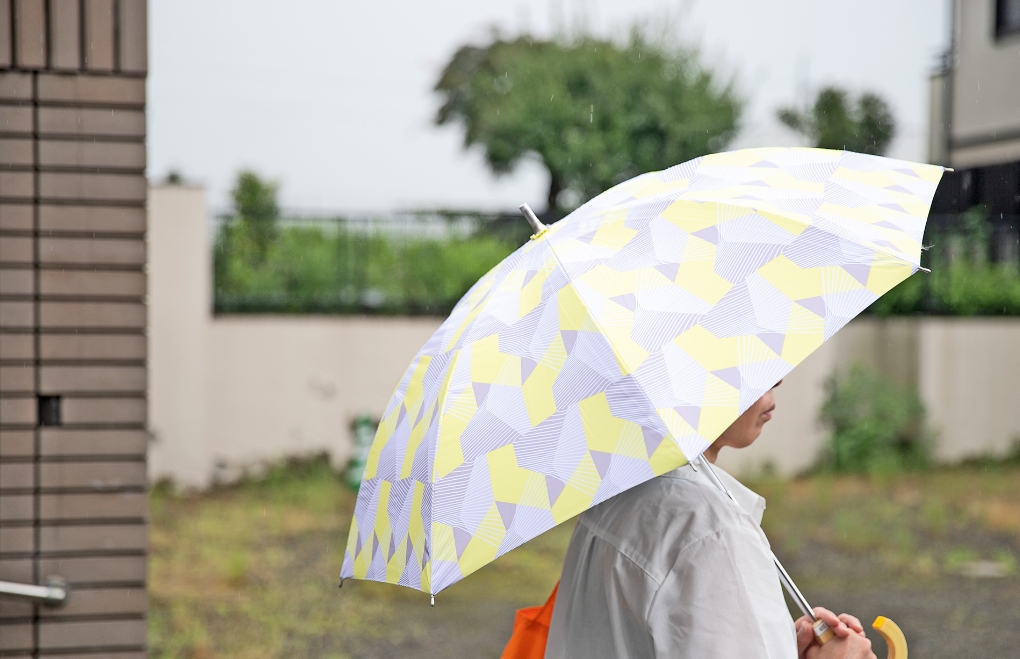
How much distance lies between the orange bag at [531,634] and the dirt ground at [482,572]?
12.8 feet

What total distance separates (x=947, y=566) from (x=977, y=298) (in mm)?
3998

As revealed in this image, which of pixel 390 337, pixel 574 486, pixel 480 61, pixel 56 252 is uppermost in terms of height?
pixel 480 61

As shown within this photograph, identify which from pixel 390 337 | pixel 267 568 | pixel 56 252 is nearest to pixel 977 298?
pixel 390 337

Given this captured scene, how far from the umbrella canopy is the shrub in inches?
323

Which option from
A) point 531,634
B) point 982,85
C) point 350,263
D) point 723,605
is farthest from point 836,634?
point 982,85

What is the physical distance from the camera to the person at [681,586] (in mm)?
1255

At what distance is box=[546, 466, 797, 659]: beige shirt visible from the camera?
1.25 meters

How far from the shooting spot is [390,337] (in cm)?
913

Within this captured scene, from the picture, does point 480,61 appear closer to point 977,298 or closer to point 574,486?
point 977,298

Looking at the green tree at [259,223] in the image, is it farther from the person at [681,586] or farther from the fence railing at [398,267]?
the person at [681,586]

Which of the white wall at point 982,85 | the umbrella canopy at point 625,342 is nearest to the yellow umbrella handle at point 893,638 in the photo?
the umbrella canopy at point 625,342

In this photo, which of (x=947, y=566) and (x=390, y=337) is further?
(x=390, y=337)

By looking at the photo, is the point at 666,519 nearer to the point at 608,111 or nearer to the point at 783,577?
the point at 783,577

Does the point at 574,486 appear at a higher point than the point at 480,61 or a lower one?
lower
